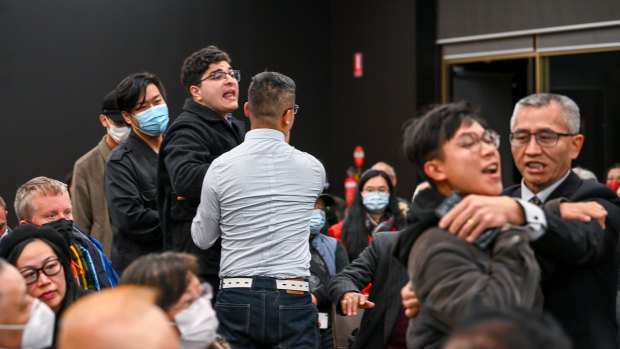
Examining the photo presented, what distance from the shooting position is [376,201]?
19.6 feet

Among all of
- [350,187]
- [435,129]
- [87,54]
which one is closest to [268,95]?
[435,129]

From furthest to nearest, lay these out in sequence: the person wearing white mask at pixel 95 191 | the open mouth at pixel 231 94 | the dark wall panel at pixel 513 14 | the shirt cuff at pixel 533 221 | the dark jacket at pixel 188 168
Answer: the dark wall panel at pixel 513 14, the person wearing white mask at pixel 95 191, the open mouth at pixel 231 94, the dark jacket at pixel 188 168, the shirt cuff at pixel 533 221

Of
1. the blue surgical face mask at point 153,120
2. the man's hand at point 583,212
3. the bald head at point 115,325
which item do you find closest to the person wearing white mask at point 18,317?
the bald head at point 115,325

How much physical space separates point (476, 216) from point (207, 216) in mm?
1501

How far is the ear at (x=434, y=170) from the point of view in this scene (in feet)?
7.00

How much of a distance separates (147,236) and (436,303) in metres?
2.26

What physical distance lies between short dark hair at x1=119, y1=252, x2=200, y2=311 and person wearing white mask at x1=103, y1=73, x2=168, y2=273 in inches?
66.4

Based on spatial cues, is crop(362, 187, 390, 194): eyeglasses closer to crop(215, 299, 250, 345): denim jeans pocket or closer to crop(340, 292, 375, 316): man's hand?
crop(340, 292, 375, 316): man's hand

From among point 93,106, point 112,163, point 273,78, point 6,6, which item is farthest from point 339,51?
point 273,78

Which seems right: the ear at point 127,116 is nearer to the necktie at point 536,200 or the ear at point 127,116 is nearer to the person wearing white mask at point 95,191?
the person wearing white mask at point 95,191

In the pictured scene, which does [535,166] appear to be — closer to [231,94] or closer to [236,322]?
[236,322]

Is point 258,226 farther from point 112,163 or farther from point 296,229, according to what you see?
point 112,163

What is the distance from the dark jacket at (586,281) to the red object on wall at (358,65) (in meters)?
7.25

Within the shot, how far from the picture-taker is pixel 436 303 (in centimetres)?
195
